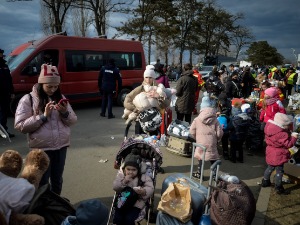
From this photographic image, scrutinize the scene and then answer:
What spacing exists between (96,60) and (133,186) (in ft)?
26.8

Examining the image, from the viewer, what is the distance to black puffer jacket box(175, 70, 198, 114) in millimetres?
7172

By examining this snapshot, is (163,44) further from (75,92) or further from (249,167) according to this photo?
(249,167)

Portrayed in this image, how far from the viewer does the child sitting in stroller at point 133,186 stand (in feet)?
10.2

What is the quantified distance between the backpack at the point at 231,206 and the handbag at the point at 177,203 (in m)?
0.30

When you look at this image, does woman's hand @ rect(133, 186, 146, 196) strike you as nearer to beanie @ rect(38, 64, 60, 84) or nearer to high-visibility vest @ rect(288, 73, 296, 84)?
beanie @ rect(38, 64, 60, 84)

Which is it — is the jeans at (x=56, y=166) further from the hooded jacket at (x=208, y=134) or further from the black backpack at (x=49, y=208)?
the hooded jacket at (x=208, y=134)

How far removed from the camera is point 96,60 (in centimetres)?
1064

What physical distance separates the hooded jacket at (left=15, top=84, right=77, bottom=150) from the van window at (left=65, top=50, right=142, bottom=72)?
23.1ft

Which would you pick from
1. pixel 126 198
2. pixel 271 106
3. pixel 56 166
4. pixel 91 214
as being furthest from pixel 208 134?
pixel 91 214

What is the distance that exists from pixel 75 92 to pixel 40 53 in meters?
1.86

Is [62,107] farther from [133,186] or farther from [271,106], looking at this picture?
[271,106]

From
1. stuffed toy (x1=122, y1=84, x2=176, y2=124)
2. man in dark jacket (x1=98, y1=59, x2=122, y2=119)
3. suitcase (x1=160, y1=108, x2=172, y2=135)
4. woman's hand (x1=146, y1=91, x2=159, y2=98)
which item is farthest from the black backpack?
man in dark jacket (x1=98, y1=59, x2=122, y2=119)

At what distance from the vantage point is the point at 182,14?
37062 mm

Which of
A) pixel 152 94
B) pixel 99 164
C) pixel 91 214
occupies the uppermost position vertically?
pixel 152 94
